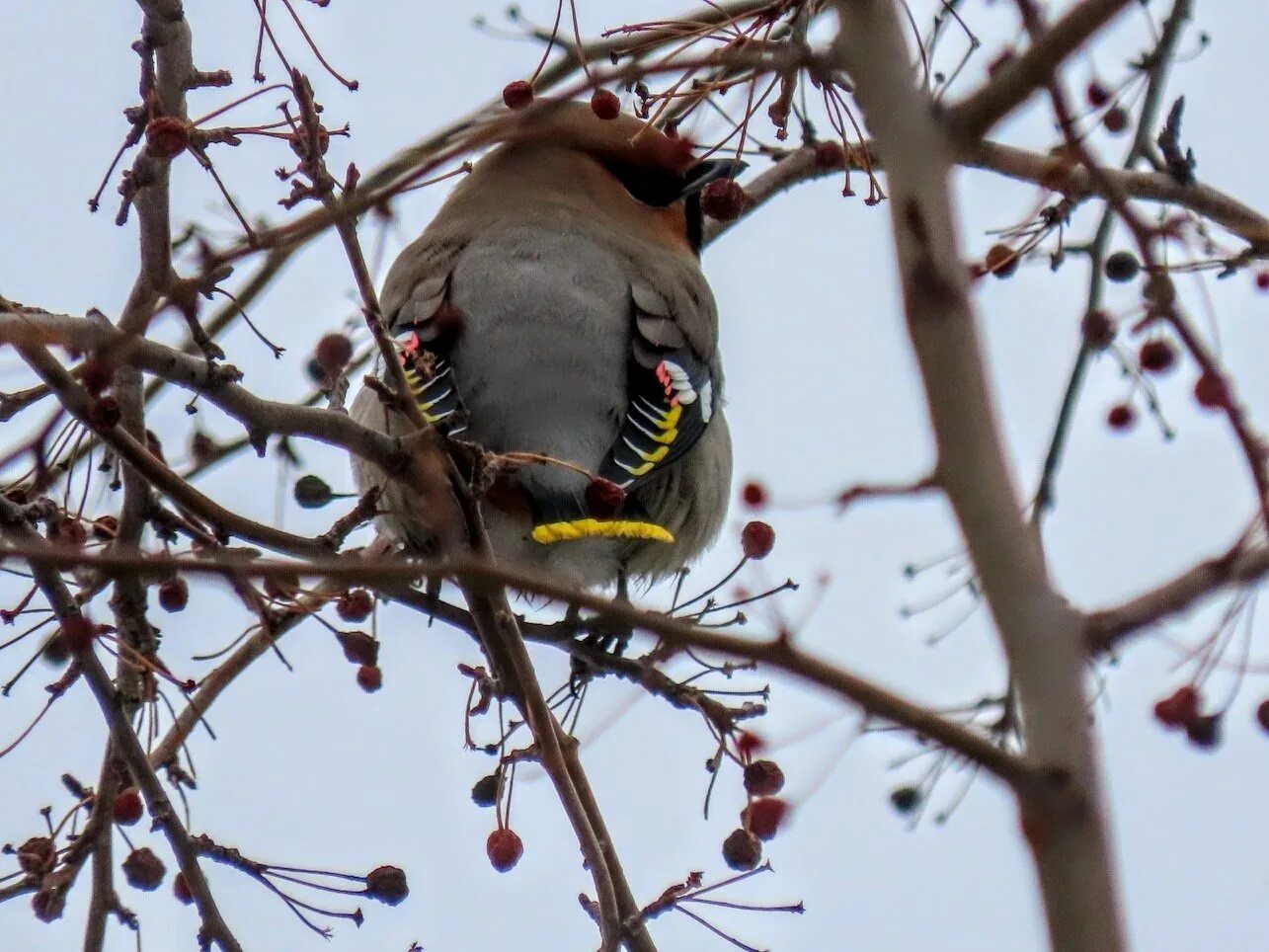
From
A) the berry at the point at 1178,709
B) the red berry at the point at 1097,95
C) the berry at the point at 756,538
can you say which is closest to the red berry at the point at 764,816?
the berry at the point at 756,538

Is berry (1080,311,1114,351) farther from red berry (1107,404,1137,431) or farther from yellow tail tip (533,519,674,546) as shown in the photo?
yellow tail tip (533,519,674,546)

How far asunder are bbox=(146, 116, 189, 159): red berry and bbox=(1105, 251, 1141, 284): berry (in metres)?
1.97

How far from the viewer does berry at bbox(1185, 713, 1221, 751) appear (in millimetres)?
2236

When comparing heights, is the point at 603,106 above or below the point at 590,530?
above

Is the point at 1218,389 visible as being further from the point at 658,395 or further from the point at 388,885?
the point at 658,395

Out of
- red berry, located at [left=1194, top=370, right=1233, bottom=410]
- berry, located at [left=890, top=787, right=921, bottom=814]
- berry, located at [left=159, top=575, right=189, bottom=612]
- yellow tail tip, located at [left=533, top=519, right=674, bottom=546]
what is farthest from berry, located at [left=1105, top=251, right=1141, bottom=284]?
red berry, located at [left=1194, top=370, right=1233, bottom=410]

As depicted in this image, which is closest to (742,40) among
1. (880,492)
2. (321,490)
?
(321,490)

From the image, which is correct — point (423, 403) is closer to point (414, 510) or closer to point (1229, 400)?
point (414, 510)

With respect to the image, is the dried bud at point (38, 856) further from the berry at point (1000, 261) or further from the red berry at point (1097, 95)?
the red berry at point (1097, 95)

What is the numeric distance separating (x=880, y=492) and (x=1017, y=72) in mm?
355

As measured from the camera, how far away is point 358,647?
3393mm

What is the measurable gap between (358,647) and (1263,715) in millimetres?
1541

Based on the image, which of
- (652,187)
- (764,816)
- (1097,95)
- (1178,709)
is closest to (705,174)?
(652,187)

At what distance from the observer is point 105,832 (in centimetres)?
321
